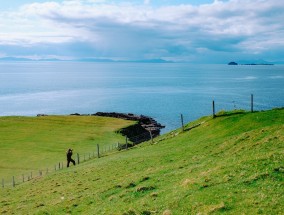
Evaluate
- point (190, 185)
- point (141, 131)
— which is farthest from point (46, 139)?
point (190, 185)

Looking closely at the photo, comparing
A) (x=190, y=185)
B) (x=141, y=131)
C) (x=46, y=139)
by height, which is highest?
(x=190, y=185)

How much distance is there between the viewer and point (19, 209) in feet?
90.4

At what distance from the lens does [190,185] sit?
19.1 m

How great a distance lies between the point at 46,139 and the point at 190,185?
6802 centimetres

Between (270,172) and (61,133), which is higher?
(270,172)

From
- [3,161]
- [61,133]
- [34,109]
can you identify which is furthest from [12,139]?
[34,109]

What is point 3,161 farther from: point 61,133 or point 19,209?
point 19,209

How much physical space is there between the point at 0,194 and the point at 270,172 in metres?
32.3

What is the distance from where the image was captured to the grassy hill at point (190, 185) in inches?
622

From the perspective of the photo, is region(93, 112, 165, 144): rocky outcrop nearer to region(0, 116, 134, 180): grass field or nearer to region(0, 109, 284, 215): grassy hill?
region(0, 116, 134, 180): grass field

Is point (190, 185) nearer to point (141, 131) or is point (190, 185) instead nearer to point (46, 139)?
point (46, 139)

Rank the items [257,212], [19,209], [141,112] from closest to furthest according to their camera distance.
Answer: [257,212] < [19,209] < [141,112]

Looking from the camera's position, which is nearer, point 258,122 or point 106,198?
point 106,198

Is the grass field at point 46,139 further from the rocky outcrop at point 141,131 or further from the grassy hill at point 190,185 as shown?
the grassy hill at point 190,185
